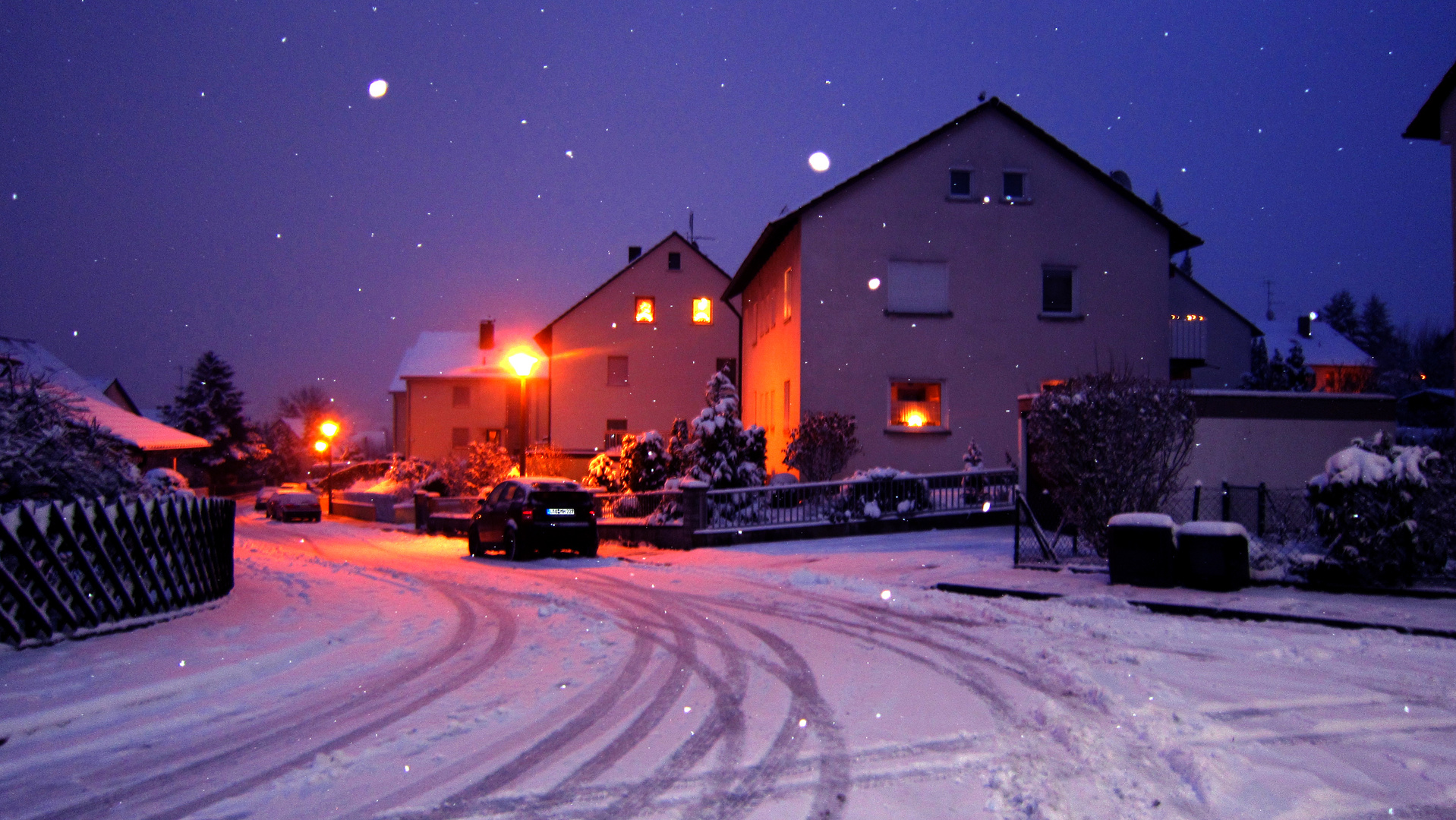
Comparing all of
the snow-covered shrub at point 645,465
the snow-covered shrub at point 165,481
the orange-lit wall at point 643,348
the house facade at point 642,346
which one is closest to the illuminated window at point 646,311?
the house facade at point 642,346

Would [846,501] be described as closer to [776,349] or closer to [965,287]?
[965,287]

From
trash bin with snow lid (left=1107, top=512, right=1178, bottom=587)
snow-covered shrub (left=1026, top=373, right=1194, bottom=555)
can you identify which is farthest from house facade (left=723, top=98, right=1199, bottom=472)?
trash bin with snow lid (left=1107, top=512, right=1178, bottom=587)

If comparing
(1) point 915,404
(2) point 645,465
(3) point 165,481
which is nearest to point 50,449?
(3) point 165,481

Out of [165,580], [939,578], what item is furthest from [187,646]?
[939,578]

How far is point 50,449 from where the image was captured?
10.5 m

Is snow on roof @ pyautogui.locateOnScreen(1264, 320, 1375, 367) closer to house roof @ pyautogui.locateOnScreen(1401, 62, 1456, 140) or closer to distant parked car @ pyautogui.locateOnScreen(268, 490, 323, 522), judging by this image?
house roof @ pyautogui.locateOnScreen(1401, 62, 1456, 140)

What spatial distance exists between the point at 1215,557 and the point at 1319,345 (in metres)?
65.3

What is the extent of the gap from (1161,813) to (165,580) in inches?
378

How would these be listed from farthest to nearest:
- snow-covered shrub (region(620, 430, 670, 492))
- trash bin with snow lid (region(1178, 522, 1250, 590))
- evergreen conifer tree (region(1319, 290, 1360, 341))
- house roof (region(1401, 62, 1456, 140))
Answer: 1. evergreen conifer tree (region(1319, 290, 1360, 341))
2. snow-covered shrub (region(620, 430, 670, 492))
3. house roof (region(1401, 62, 1456, 140))
4. trash bin with snow lid (region(1178, 522, 1250, 590))

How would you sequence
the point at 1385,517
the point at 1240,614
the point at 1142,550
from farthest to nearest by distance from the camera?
the point at 1142,550
the point at 1385,517
the point at 1240,614

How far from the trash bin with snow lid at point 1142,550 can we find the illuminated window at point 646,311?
33.9 meters

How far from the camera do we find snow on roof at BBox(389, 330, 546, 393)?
2196 inches

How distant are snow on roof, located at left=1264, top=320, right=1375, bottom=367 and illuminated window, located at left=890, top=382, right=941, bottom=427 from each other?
149 ft

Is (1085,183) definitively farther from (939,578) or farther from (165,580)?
(165,580)
